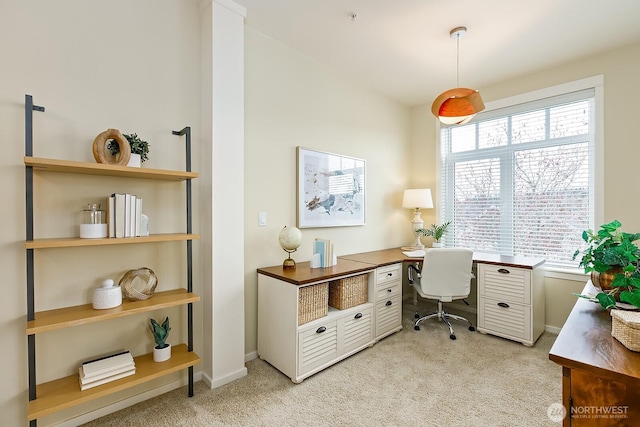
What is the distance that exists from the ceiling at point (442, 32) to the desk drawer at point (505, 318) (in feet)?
7.90

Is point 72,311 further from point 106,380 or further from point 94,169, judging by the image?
point 94,169

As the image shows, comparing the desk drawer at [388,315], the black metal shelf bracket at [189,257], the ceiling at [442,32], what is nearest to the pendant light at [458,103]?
the ceiling at [442,32]

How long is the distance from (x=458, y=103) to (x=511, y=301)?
1.93 metres

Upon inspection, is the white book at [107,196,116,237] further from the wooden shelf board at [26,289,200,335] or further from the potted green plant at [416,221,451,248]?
the potted green plant at [416,221,451,248]

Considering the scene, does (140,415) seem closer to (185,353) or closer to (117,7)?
(185,353)

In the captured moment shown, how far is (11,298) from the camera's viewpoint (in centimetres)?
155

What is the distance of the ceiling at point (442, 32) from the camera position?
2209 mm

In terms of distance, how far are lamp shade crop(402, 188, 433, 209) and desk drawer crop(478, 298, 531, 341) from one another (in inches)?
49.2

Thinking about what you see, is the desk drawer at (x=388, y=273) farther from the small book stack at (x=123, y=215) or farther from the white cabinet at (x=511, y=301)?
the small book stack at (x=123, y=215)

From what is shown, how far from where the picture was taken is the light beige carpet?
5.85ft

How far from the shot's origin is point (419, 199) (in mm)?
3732

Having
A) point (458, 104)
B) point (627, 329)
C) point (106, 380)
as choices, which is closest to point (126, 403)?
point (106, 380)

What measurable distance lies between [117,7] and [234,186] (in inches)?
51.5

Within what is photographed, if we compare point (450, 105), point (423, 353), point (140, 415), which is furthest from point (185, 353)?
point (450, 105)
